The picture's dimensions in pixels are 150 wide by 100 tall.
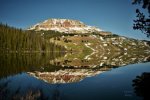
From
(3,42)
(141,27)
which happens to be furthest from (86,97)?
(3,42)

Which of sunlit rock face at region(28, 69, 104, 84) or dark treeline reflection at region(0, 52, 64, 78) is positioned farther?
dark treeline reflection at region(0, 52, 64, 78)

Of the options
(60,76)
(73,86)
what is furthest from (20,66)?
(73,86)

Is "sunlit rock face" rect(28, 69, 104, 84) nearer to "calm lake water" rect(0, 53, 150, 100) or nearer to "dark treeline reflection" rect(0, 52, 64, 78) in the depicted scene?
"calm lake water" rect(0, 53, 150, 100)

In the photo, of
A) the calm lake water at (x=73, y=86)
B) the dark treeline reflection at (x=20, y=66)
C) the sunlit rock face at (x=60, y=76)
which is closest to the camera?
the calm lake water at (x=73, y=86)

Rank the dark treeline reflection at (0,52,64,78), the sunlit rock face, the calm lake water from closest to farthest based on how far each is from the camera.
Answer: the calm lake water, the sunlit rock face, the dark treeline reflection at (0,52,64,78)

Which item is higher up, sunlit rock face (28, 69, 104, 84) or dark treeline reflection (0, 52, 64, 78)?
dark treeline reflection (0, 52, 64, 78)

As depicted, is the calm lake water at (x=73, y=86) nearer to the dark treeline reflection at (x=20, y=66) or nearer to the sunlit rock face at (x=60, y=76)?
the sunlit rock face at (x=60, y=76)

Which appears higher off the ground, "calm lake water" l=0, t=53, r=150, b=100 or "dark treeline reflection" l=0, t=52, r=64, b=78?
"dark treeline reflection" l=0, t=52, r=64, b=78

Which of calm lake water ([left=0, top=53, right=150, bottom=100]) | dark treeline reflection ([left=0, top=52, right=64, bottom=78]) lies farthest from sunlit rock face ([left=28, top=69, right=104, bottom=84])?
dark treeline reflection ([left=0, top=52, right=64, bottom=78])

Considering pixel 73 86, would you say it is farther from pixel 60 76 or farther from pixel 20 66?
pixel 20 66

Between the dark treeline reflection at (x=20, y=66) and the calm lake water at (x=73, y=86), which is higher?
the dark treeline reflection at (x=20, y=66)

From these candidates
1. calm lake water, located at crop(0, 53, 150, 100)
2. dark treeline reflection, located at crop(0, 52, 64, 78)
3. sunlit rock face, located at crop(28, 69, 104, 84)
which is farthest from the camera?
dark treeline reflection, located at crop(0, 52, 64, 78)

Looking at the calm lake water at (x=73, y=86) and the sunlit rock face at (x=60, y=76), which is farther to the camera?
the sunlit rock face at (x=60, y=76)

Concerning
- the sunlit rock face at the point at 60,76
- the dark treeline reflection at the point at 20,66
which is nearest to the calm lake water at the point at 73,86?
the sunlit rock face at the point at 60,76
